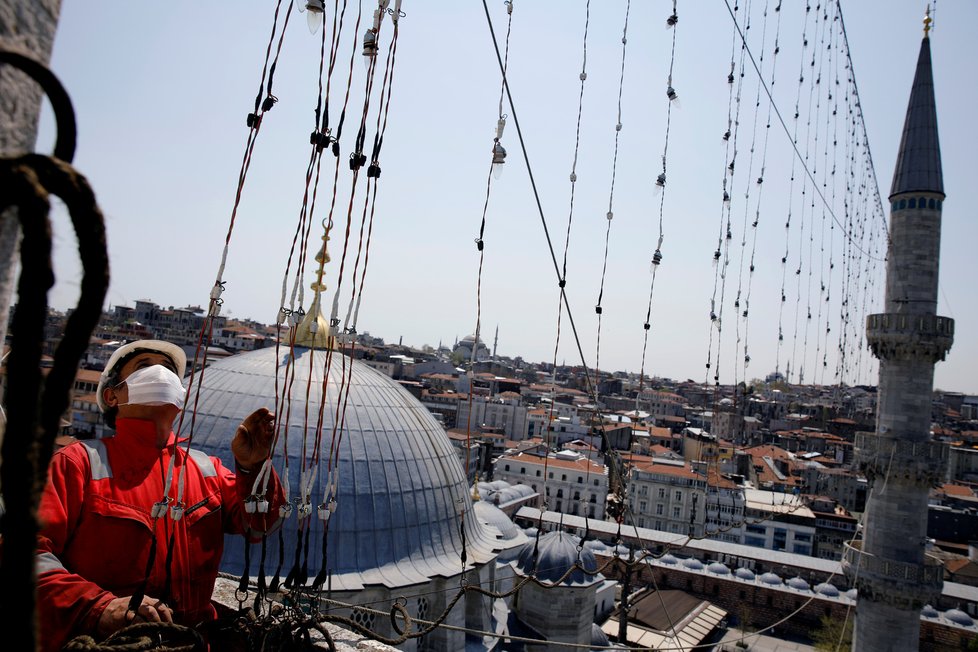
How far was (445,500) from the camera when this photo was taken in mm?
9453

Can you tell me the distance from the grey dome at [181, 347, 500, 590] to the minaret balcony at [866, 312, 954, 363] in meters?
9.76

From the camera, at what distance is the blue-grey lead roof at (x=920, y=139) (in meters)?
13.5

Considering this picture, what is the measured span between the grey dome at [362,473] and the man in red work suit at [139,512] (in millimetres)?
4795

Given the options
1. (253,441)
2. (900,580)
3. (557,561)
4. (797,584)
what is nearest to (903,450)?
(900,580)

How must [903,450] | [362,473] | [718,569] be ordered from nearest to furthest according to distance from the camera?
1. [362,473]
2. [903,450]
3. [718,569]

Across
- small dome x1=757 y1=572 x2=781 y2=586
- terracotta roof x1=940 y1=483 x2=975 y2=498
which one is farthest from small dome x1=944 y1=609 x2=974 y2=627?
terracotta roof x1=940 y1=483 x2=975 y2=498

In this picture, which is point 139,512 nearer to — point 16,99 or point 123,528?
point 123,528

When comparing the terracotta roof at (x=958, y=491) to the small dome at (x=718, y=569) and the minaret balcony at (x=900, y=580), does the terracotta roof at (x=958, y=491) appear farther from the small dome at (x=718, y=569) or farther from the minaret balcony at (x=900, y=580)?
the minaret balcony at (x=900, y=580)

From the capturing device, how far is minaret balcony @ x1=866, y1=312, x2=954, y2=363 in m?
13.2

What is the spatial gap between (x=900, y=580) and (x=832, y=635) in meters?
10.4

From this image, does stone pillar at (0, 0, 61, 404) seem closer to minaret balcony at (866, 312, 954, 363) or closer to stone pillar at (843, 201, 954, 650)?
stone pillar at (843, 201, 954, 650)

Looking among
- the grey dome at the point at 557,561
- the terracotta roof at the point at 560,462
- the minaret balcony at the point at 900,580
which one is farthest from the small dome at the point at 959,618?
the terracotta roof at the point at 560,462

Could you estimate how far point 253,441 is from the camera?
107 inches

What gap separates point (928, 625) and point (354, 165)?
83.8ft
